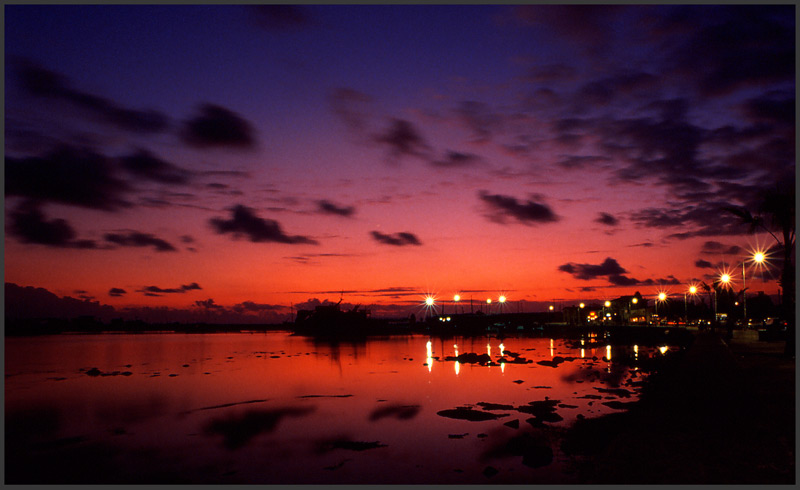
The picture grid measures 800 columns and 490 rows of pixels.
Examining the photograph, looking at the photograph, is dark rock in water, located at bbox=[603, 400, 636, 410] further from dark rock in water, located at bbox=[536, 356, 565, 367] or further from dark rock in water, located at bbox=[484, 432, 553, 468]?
dark rock in water, located at bbox=[536, 356, 565, 367]

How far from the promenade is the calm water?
232 centimetres

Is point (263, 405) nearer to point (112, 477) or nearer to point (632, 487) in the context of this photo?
point (112, 477)

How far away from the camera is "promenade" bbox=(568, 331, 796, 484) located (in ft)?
37.8

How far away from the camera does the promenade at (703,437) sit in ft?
37.8

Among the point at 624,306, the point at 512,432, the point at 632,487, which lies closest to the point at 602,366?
the point at 512,432

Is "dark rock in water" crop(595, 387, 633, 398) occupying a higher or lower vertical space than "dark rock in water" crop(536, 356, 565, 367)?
higher

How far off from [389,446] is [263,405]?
15.6m

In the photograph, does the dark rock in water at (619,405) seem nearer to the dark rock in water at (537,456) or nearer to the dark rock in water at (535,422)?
the dark rock in water at (535,422)

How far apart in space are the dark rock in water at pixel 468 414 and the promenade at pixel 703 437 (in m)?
6.65

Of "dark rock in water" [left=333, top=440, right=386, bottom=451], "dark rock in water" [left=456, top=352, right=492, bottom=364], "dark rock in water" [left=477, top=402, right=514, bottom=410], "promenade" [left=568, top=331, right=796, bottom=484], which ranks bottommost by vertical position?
"dark rock in water" [left=456, top=352, right=492, bottom=364]

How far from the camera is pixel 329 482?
61.6 ft

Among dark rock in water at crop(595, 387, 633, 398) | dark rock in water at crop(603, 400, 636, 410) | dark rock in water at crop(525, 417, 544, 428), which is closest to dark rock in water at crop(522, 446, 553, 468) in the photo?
dark rock in water at crop(525, 417, 544, 428)

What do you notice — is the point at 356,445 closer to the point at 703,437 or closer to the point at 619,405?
the point at 703,437

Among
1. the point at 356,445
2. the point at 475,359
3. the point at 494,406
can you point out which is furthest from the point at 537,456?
the point at 475,359
